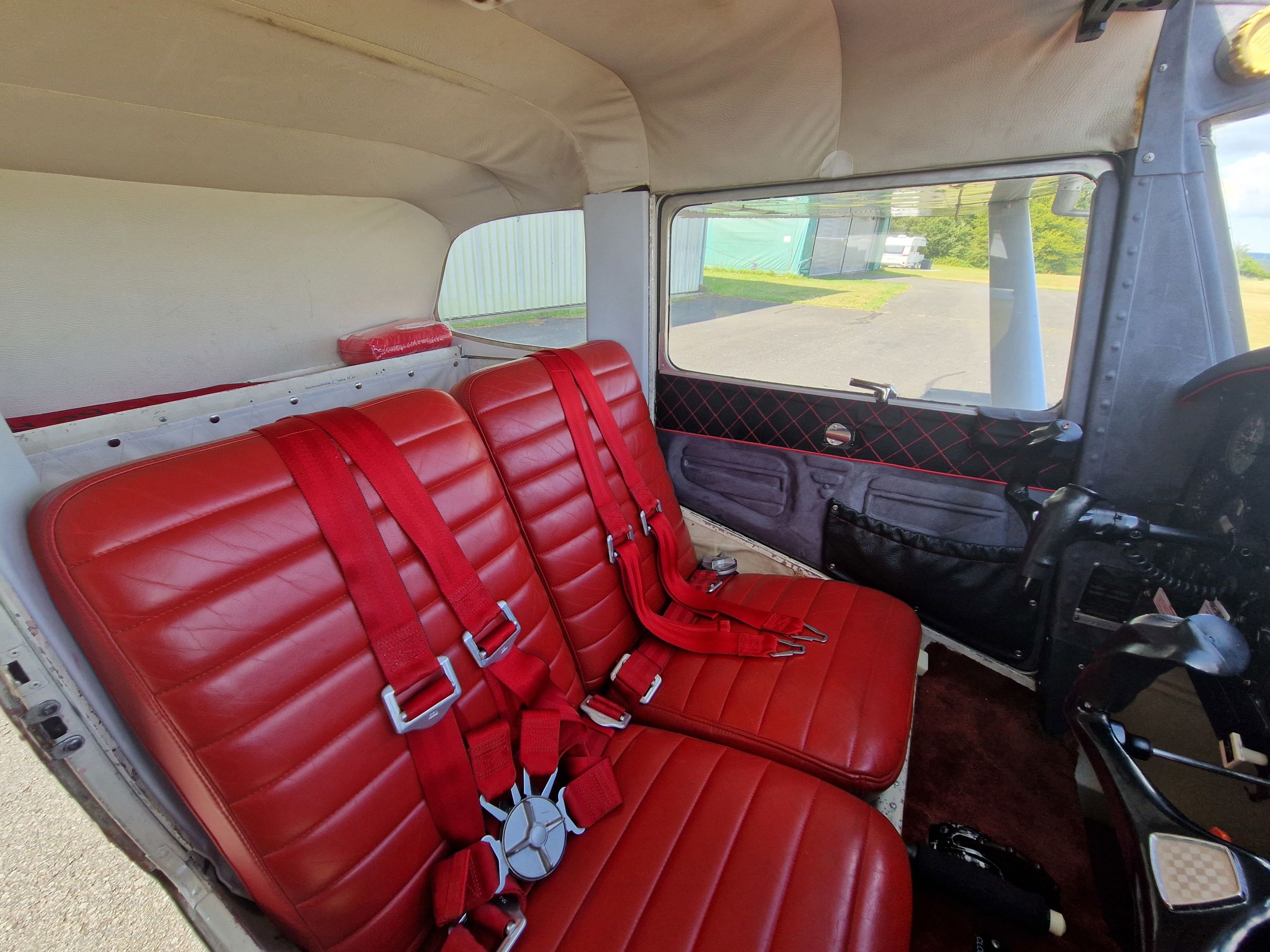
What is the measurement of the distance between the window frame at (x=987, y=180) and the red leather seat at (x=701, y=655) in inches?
29.1

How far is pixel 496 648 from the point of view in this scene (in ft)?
3.81

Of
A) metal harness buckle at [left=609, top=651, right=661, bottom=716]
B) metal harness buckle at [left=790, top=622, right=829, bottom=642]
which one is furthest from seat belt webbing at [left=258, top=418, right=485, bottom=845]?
metal harness buckle at [left=790, top=622, right=829, bottom=642]

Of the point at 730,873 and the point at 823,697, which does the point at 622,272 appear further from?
the point at 730,873

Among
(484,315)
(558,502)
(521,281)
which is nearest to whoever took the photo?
(558,502)

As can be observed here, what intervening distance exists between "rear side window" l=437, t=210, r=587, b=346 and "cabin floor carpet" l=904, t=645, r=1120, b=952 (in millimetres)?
2074

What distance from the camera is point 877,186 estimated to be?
70.2 inches

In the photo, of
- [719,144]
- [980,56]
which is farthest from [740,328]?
[980,56]

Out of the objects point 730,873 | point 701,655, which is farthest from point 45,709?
point 701,655

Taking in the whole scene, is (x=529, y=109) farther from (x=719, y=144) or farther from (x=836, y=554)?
(x=836, y=554)

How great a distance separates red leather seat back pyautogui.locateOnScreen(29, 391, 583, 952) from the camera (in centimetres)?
76

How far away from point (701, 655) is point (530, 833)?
2.34 feet

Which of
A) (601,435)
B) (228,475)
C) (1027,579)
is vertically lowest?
(1027,579)

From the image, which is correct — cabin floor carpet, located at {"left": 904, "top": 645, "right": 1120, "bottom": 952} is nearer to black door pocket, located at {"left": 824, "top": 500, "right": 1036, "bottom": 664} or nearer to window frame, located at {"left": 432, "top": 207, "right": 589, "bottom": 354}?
black door pocket, located at {"left": 824, "top": 500, "right": 1036, "bottom": 664}

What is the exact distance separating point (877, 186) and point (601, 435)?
119 centimetres
